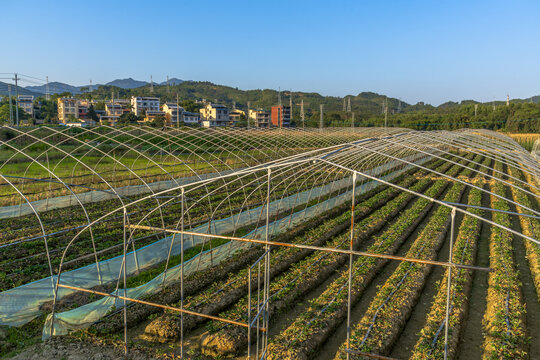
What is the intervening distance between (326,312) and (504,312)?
12.3ft

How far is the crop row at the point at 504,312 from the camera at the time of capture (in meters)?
6.81

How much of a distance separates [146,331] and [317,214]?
9.55 metres

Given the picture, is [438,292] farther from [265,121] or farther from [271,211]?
[265,121]

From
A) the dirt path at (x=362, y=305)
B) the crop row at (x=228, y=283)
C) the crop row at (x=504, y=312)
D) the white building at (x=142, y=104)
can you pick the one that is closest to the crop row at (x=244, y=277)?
the crop row at (x=228, y=283)

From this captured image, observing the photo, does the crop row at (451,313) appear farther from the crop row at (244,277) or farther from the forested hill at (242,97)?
the forested hill at (242,97)

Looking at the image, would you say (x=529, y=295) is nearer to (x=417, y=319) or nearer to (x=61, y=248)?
(x=417, y=319)

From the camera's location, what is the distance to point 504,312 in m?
7.93

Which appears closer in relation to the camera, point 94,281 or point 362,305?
point 362,305

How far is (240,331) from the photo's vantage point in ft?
23.7

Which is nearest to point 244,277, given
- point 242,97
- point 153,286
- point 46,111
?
point 153,286

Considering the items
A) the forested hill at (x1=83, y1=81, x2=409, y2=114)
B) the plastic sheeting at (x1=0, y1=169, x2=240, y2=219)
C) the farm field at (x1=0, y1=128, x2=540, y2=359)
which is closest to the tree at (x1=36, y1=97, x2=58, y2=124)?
the plastic sheeting at (x1=0, y1=169, x2=240, y2=219)

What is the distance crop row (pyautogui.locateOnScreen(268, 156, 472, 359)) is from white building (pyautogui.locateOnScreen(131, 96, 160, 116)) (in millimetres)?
84311

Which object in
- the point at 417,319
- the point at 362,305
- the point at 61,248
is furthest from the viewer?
the point at 61,248

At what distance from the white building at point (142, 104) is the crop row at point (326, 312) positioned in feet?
277
